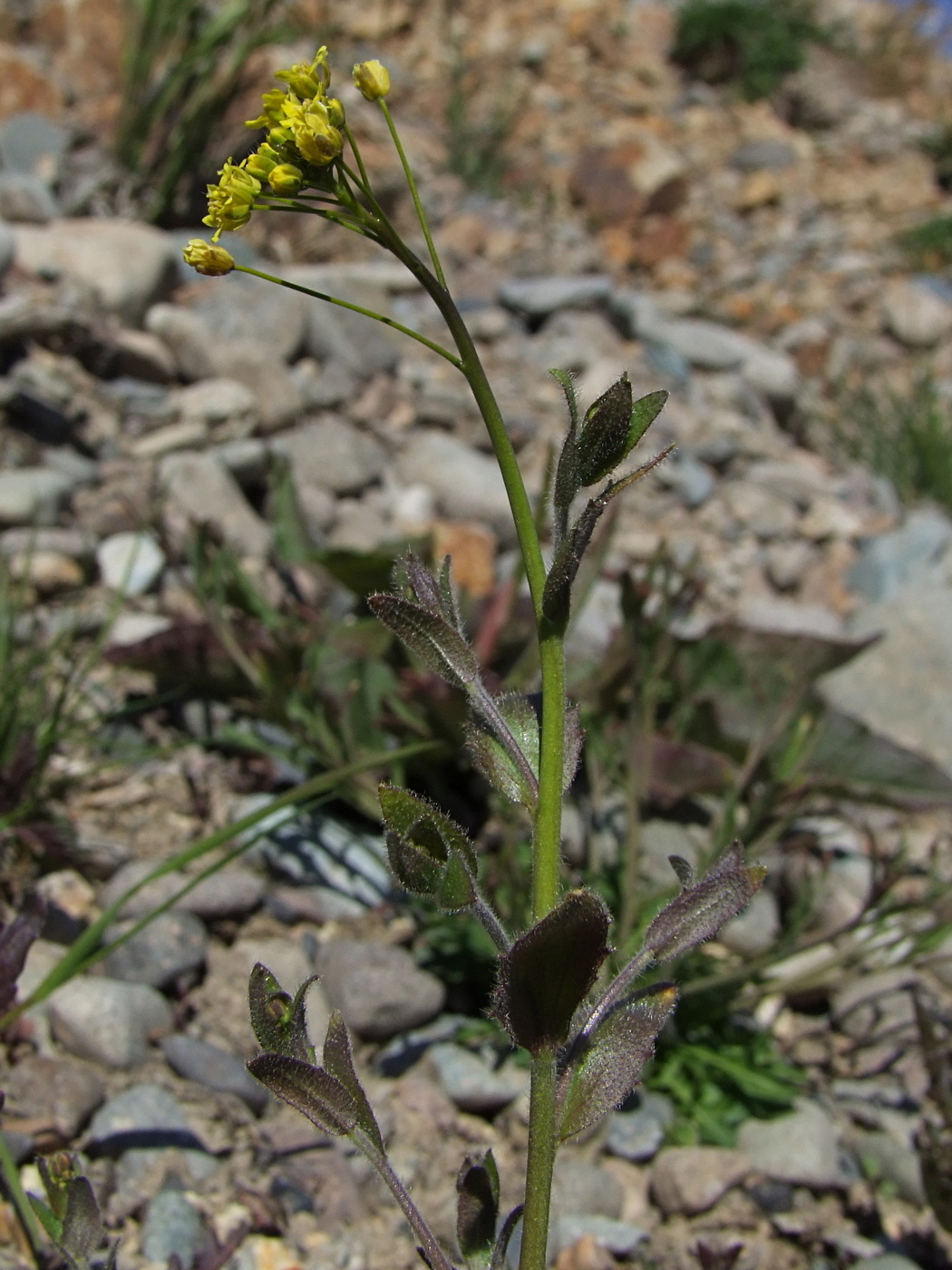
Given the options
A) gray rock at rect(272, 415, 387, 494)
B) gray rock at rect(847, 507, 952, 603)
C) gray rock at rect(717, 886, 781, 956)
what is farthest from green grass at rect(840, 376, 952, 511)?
gray rock at rect(717, 886, 781, 956)

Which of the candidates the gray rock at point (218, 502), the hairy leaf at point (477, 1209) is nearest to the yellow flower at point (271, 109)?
the hairy leaf at point (477, 1209)

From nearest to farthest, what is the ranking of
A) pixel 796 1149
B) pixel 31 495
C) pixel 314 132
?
pixel 314 132 → pixel 796 1149 → pixel 31 495

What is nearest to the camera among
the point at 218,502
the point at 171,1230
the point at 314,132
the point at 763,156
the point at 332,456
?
the point at 314,132

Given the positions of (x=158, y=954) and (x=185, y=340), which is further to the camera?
(x=185, y=340)

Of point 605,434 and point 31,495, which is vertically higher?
point 605,434

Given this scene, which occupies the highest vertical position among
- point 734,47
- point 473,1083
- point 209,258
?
point 734,47

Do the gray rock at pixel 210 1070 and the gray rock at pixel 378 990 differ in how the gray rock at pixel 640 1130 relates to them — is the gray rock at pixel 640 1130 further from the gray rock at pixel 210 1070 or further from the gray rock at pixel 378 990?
the gray rock at pixel 210 1070

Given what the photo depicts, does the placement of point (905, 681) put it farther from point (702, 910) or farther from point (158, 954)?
point (702, 910)

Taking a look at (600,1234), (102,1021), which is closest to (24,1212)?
(102,1021)
